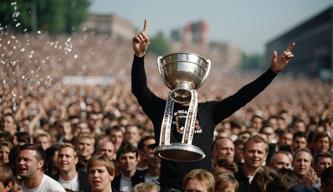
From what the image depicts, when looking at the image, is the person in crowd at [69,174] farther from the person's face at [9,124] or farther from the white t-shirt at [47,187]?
the person's face at [9,124]

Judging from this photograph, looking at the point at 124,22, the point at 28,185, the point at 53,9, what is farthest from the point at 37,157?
the point at 124,22

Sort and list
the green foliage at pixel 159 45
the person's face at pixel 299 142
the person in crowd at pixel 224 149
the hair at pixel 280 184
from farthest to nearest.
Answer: the green foliage at pixel 159 45
the person's face at pixel 299 142
the person in crowd at pixel 224 149
the hair at pixel 280 184

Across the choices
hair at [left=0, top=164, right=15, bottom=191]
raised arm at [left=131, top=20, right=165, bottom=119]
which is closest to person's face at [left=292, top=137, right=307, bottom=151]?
raised arm at [left=131, top=20, right=165, bottom=119]

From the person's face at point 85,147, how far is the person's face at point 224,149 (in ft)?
5.91

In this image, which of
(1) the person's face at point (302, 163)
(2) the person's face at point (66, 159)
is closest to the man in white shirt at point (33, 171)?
(2) the person's face at point (66, 159)

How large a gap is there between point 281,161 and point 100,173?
2650 mm

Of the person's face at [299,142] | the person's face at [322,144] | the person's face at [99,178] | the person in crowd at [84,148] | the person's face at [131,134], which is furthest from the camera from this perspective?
the person's face at [131,134]

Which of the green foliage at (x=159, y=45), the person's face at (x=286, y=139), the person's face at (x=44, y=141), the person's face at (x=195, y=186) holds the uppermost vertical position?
the green foliage at (x=159, y=45)

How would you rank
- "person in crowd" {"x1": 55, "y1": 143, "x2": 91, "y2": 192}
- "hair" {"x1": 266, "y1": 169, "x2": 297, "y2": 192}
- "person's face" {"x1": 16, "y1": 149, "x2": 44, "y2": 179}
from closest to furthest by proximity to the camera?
"hair" {"x1": 266, "y1": 169, "x2": 297, "y2": 192}
"person's face" {"x1": 16, "y1": 149, "x2": 44, "y2": 179}
"person in crowd" {"x1": 55, "y1": 143, "x2": 91, "y2": 192}

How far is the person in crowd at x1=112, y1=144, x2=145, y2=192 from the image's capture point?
28.3ft

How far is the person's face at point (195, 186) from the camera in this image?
18.7ft

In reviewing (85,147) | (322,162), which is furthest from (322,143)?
(85,147)

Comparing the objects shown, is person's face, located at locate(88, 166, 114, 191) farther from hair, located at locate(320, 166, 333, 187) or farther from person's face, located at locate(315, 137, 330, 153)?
person's face, located at locate(315, 137, 330, 153)

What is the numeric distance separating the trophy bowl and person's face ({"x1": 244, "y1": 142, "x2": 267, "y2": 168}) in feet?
7.64
